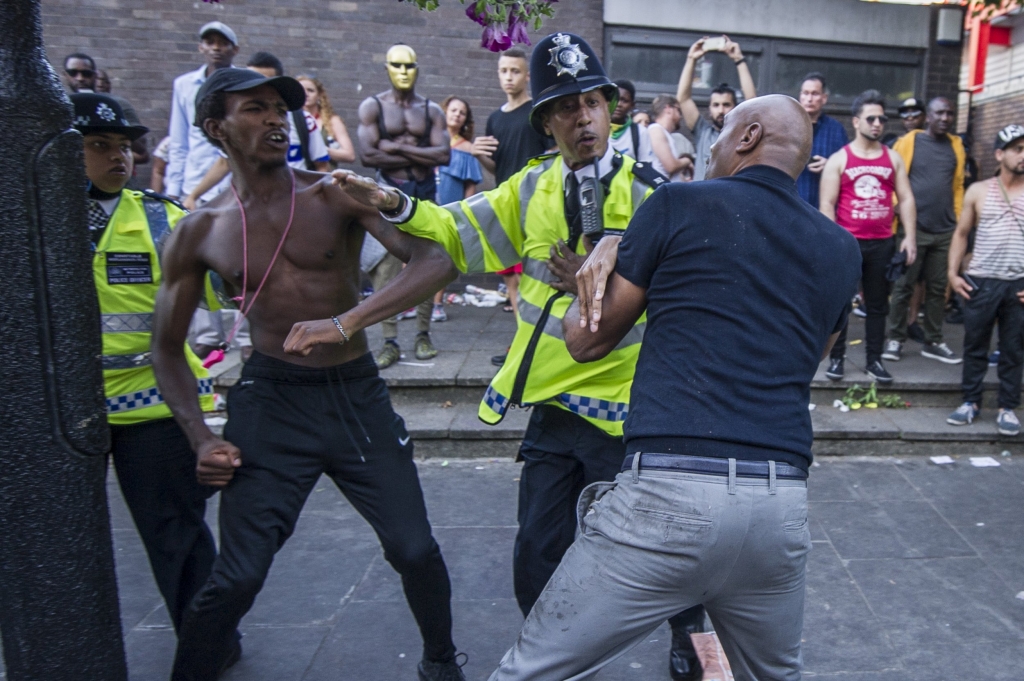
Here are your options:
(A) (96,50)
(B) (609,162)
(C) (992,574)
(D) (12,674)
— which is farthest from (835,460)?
(A) (96,50)

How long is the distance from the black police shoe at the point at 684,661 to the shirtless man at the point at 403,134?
3742mm

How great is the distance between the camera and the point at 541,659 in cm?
203

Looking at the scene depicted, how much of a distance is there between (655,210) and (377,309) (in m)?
1.04

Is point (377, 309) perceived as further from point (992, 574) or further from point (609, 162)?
point (992, 574)

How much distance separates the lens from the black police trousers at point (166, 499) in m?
3.20

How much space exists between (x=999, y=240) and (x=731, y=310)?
4.70 metres

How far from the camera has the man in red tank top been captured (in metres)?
6.29

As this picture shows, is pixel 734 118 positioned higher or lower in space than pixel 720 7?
lower

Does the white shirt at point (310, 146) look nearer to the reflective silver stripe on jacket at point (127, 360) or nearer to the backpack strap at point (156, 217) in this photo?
the backpack strap at point (156, 217)

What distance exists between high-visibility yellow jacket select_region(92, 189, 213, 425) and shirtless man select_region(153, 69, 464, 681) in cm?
28

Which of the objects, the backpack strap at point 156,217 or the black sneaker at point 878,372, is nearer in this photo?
the backpack strap at point 156,217

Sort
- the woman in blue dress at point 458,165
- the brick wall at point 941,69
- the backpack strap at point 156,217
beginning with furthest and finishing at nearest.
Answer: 1. the brick wall at point 941,69
2. the woman in blue dress at point 458,165
3. the backpack strap at point 156,217

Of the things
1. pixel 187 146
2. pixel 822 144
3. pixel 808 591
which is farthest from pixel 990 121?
pixel 187 146

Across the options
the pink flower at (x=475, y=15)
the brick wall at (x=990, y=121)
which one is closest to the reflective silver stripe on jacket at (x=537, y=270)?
the pink flower at (x=475, y=15)
